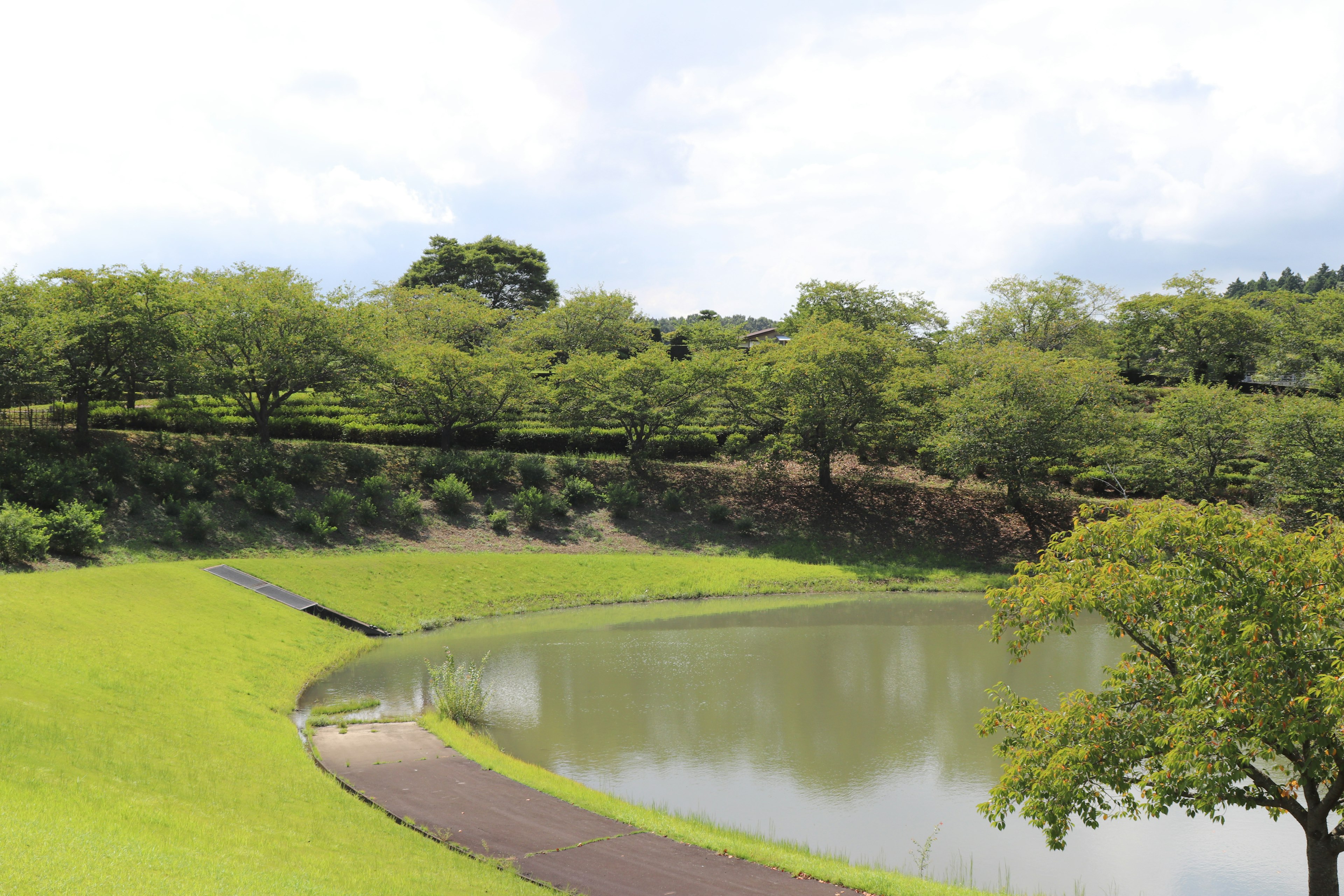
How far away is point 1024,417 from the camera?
37281 millimetres

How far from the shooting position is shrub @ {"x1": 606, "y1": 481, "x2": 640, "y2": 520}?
1495 inches

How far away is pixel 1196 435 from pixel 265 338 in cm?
4293

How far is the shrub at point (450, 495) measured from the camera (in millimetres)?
34875

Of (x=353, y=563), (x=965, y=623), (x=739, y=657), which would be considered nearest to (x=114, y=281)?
(x=353, y=563)

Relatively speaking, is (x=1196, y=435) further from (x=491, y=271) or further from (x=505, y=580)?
(x=491, y=271)

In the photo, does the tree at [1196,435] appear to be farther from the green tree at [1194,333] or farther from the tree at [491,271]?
the tree at [491,271]

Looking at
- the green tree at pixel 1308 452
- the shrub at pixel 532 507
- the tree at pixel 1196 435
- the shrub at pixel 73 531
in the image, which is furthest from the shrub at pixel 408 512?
the green tree at pixel 1308 452

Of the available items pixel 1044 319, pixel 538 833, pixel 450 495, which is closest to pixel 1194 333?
pixel 1044 319

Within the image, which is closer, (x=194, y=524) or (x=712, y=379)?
(x=194, y=524)

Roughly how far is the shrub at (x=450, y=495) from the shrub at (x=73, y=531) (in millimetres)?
12710

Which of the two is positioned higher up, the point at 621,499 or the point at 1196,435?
the point at 1196,435

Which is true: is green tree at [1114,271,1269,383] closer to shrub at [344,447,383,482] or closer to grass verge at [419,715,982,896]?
shrub at [344,447,383,482]

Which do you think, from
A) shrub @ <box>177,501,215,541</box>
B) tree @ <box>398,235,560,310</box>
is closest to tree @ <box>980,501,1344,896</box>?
shrub @ <box>177,501,215,541</box>

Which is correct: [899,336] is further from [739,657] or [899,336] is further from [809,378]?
[739,657]
